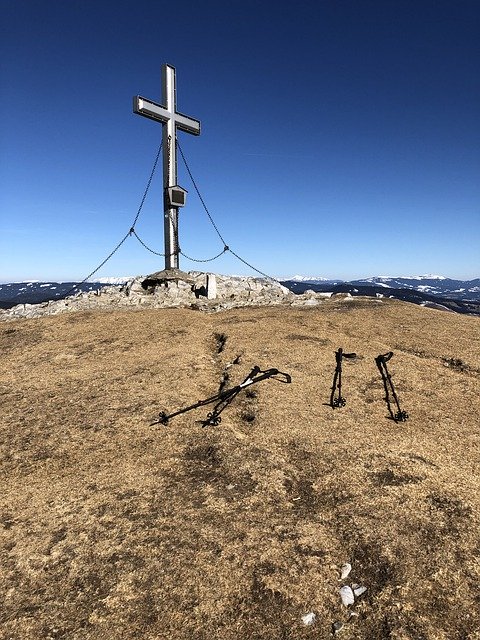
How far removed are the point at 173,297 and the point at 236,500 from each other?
2136 cm

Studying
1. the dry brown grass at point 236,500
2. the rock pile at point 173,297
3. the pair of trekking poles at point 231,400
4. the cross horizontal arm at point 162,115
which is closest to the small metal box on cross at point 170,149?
the cross horizontal arm at point 162,115

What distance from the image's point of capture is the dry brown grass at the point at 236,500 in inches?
224

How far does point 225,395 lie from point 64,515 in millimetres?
5717

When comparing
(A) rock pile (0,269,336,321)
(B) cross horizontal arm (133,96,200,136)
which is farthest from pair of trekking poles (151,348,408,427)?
(B) cross horizontal arm (133,96,200,136)

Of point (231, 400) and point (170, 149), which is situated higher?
point (170, 149)

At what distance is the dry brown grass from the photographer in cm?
568

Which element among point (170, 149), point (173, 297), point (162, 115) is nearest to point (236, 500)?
point (173, 297)

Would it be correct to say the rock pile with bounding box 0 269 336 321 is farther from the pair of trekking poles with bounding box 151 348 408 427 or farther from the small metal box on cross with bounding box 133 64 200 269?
the pair of trekking poles with bounding box 151 348 408 427

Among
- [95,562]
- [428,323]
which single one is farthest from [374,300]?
[95,562]

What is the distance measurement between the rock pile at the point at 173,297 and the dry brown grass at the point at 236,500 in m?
10.3

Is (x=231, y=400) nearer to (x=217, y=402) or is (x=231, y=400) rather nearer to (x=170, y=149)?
(x=217, y=402)

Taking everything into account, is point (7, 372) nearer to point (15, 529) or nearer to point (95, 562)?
point (15, 529)

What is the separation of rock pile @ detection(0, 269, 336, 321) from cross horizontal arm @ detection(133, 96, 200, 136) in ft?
37.4

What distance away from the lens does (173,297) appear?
28.3 m
